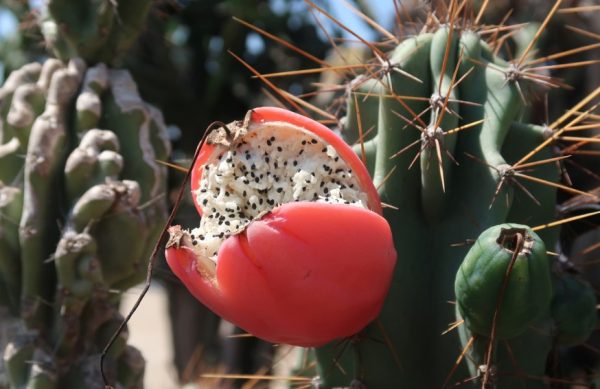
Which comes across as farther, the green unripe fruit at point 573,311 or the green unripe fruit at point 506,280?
the green unripe fruit at point 573,311

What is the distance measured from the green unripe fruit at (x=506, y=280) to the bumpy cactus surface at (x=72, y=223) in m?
1.02

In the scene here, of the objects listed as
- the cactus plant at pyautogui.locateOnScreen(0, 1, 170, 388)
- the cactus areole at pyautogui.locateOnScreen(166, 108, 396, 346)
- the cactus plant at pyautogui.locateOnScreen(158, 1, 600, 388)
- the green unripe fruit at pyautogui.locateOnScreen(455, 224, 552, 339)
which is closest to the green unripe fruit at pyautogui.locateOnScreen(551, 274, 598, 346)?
the cactus plant at pyautogui.locateOnScreen(158, 1, 600, 388)

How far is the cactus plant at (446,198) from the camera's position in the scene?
1792 mm

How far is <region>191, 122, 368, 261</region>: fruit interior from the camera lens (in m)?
1.62

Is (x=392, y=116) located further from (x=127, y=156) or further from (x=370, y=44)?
(x=127, y=156)

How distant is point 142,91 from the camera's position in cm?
387

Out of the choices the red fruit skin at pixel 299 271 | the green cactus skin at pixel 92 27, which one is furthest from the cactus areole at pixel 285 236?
the green cactus skin at pixel 92 27

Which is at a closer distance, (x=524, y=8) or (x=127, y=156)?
(x=127, y=156)

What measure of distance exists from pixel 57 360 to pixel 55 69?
2.55 ft

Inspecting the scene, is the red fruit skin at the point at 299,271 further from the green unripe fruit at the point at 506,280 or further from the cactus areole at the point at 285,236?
the green unripe fruit at the point at 506,280

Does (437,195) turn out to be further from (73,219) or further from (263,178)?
(73,219)

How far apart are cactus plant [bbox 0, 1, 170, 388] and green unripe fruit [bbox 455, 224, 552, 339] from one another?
3.35 feet

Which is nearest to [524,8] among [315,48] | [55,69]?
[315,48]

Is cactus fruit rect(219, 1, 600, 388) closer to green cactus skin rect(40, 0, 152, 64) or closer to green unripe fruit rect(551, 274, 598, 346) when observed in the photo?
green unripe fruit rect(551, 274, 598, 346)
